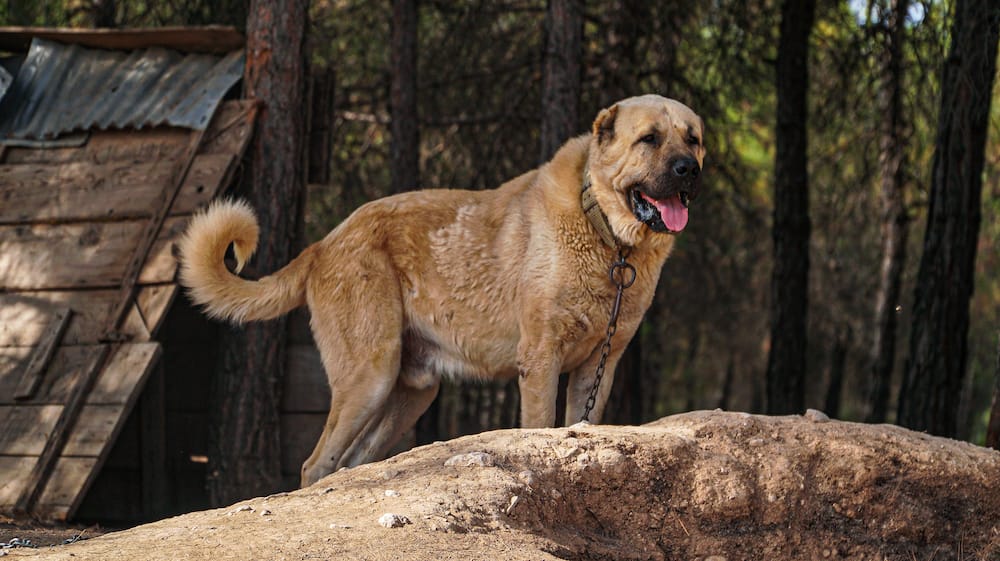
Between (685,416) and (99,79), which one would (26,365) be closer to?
(99,79)

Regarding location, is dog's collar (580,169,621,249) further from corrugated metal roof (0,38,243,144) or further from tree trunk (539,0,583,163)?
corrugated metal roof (0,38,243,144)

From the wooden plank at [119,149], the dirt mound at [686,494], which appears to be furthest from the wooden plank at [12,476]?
the dirt mound at [686,494]

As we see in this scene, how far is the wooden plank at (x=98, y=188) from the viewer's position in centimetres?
762

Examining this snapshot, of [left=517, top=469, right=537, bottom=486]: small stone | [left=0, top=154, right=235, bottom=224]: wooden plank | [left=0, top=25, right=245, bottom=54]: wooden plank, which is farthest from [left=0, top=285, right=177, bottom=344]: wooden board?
[left=517, top=469, right=537, bottom=486]: small stone

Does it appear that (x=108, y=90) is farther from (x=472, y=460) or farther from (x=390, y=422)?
(x=472, y=460)

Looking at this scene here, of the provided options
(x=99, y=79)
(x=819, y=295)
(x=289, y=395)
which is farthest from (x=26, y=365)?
(x=819, y=295)

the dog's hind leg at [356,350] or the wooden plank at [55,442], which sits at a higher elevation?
the dog's hind leg at [356,350]

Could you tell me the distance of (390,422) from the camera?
6.49m

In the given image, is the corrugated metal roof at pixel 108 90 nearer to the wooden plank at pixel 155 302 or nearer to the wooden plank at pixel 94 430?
the wooden plank at pixel 155 302

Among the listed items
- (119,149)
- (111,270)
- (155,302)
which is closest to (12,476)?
(155,302)

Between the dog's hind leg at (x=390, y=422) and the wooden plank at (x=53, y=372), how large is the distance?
1.92 m

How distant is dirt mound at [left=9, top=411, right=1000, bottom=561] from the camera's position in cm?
414

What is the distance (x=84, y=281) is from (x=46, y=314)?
0.32 metres

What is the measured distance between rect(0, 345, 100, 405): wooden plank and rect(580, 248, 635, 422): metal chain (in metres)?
3.20
